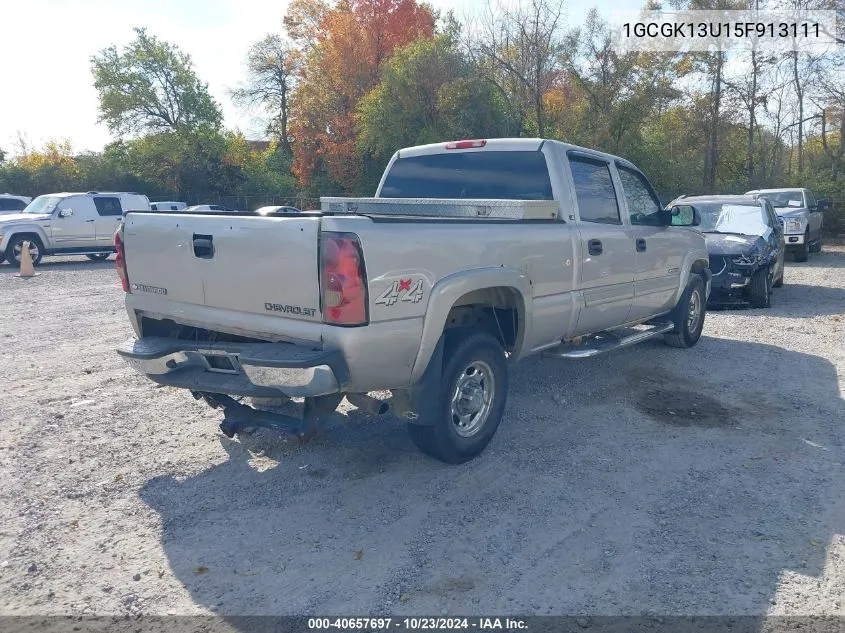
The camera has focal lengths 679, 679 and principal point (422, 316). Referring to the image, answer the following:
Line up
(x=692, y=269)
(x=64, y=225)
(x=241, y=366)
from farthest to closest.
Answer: (x=64, y=225), (x=692, y=269), (x=241, y=366)

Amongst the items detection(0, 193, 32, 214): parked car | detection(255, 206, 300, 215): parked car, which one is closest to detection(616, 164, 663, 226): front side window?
detection(255, 206, 300, 215): parked car

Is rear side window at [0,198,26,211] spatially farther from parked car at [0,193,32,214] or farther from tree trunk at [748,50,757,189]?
tree trunk at [748,50,757,189]

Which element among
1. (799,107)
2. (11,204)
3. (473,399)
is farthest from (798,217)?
(11,204)

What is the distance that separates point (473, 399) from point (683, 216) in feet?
11.1

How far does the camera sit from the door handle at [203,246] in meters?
3.99

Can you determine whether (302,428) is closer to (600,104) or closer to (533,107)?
(600,104)

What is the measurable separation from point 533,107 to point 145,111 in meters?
24.6

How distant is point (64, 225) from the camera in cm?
1841

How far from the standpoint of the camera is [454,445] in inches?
172

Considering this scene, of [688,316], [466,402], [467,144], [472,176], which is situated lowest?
A: [466,402]

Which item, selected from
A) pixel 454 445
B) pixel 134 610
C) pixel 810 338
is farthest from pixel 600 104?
pixel 134 610

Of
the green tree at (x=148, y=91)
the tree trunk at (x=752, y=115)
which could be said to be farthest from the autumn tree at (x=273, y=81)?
the tree trunk at (x=752, y=115)

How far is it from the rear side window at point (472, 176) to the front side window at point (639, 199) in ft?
4.17

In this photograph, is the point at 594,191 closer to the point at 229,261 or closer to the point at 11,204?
the point at 229,261
